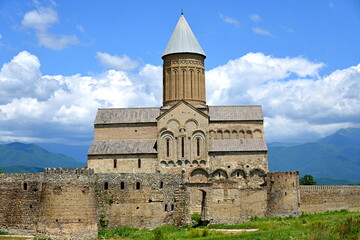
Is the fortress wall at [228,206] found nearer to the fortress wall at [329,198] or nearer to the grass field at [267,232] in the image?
the grass field at [267,232]

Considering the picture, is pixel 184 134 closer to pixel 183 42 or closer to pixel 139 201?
pixel 183 42

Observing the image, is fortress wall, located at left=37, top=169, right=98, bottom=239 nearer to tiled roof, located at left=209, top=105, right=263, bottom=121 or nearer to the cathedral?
the cathedral

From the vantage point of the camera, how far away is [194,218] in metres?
31.7

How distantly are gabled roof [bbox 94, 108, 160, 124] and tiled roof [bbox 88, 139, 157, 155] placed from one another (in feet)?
4.99

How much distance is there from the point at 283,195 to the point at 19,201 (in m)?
15.8

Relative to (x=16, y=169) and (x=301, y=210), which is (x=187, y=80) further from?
(x=16, y=169)

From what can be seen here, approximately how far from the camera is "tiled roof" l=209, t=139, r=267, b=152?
37.3 metres

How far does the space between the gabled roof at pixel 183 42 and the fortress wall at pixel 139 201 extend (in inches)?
543

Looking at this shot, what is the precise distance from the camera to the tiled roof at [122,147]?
37562 millimetres

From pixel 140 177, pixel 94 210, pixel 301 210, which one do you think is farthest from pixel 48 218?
pixel 301 210

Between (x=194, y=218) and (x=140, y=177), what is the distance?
17.8 feet

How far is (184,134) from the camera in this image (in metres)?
37.7

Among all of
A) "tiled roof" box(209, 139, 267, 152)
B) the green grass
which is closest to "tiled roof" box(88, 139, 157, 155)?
"tiled roof" box(209, 139, 267, 152)

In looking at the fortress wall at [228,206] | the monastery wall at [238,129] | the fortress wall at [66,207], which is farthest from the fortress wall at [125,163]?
the fortress wall at [66,207]
